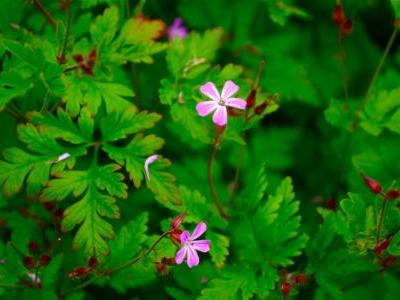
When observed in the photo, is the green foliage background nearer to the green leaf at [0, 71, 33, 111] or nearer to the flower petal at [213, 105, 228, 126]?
the green leaf at [0, 71, 33, 111]

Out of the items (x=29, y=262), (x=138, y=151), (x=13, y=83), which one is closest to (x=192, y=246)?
(x=138, y=151)

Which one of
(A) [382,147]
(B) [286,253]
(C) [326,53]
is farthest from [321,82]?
(B) [286,253]

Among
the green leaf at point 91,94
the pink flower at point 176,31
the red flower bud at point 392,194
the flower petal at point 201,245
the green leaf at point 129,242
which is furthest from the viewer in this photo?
the pink flower at point 176,31

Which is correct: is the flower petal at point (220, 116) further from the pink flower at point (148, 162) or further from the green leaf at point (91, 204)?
the green leaf at point (91, 204)

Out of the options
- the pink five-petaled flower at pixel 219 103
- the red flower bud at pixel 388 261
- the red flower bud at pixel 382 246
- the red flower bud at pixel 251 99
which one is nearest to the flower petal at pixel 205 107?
the pink five-petaled flower at pixel 219 103

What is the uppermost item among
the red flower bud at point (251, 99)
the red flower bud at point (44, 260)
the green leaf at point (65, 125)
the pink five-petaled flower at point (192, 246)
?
the red flower bud at point (251, 99)

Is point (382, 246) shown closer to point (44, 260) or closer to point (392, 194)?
point (392, 194)
